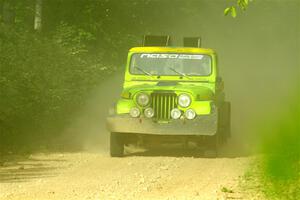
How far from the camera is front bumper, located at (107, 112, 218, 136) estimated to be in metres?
14.0

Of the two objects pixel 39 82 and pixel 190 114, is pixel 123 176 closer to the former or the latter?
pixel 190 114

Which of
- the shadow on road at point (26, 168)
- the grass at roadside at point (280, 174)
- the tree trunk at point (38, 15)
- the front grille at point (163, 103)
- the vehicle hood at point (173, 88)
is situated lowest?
the shadow on road at point (26, 168)

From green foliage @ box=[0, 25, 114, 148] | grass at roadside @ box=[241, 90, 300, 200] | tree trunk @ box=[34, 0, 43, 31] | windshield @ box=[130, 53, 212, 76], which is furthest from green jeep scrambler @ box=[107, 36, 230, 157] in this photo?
tree trunk @ box=[34, 0, 43, 31]

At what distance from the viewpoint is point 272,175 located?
10.2 m

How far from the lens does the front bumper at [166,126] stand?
46.0ft

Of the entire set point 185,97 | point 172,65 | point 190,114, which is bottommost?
point 190,114

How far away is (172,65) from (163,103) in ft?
4.87

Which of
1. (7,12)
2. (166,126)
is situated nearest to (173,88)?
(166,126)

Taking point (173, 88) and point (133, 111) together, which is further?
point (173, 88)

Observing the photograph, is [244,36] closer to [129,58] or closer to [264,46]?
[264,46]

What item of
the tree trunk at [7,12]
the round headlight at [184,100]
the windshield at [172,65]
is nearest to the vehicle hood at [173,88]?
the round headlight at [184,100]

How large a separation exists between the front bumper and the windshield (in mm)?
1627

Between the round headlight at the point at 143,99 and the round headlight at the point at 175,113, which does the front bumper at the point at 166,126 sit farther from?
the round headlight at the point at 143,99

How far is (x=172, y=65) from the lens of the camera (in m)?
15.6
